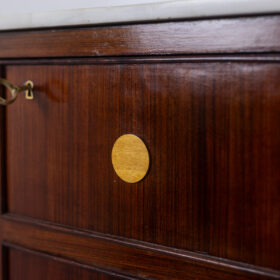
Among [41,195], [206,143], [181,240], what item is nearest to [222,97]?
[206,143]

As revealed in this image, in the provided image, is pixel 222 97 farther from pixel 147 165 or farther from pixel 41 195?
pixel 41 195

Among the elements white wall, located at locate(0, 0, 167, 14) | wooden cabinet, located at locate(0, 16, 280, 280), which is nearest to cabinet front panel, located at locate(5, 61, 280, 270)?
wooden cabinet, located at locate(0, 16, 280, 280)

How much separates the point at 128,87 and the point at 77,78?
7cm

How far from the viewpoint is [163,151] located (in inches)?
15.3

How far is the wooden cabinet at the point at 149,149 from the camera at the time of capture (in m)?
0.34

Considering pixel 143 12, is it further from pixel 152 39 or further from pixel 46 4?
pixel 46 4

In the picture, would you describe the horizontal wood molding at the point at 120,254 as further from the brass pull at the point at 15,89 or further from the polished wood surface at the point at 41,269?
the brass pull at the point at 15,89

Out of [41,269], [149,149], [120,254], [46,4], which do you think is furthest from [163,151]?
[46,4]

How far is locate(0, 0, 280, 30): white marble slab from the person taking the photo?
325 millimetres

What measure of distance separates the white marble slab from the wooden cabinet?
0.01m

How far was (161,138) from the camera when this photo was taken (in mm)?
388

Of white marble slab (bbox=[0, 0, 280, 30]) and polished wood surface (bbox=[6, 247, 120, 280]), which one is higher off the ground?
white marble slab (bbox=[0, 0, 280, 30])

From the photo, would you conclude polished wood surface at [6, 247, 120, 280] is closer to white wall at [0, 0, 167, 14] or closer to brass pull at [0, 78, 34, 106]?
brass pull at [0, 78, 34, 106]

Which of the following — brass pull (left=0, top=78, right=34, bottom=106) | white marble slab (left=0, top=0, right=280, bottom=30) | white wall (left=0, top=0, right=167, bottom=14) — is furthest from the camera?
white wall (left=0, top=0, right=167, bottom=14)
